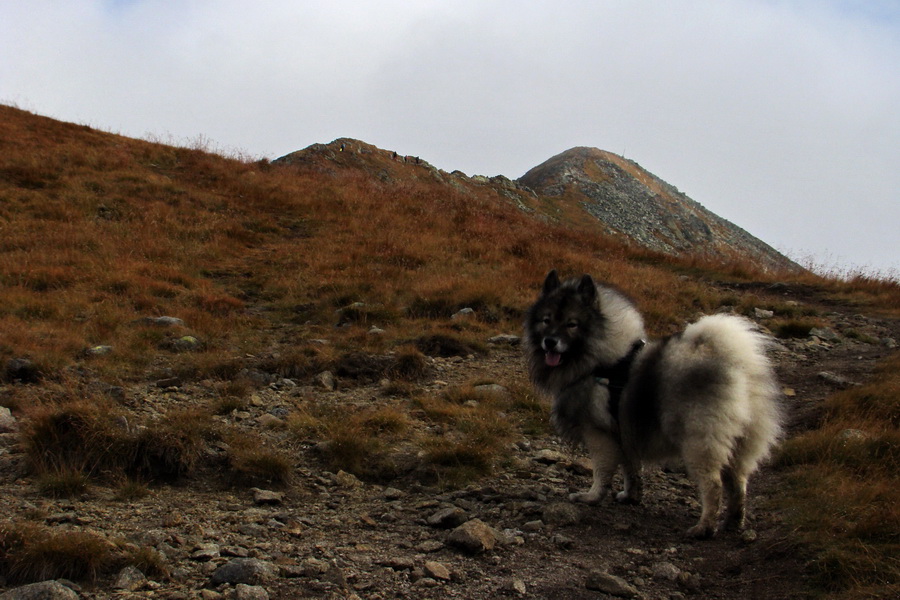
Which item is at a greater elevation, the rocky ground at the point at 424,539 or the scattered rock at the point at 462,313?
the scattered rock at the point at 462,313

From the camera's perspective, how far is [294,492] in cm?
521

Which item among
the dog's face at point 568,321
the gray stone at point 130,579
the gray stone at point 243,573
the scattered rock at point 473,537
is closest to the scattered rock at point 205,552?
the gray stone at point 243,573

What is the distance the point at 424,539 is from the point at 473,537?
39 centimetres

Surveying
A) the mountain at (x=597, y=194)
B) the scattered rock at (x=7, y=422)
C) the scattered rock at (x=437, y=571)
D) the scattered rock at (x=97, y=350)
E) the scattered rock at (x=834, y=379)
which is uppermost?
the mountain at (x=597, y=194)

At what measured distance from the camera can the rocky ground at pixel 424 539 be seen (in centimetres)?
372

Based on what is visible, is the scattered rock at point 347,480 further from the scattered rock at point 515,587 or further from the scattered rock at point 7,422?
the scattered rock at point 7,422

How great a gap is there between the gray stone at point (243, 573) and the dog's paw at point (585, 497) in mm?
2602

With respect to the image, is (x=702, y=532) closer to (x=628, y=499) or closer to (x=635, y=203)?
(x=628, y=499)

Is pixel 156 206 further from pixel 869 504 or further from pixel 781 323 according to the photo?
pixel 869 504

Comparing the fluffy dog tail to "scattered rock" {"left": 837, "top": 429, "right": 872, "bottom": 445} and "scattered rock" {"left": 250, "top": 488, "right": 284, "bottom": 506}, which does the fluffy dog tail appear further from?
"scattered rock" {"left": 250, "top": 488, "right": 284, "bottom": 506}

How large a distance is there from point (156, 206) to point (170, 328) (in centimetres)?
804

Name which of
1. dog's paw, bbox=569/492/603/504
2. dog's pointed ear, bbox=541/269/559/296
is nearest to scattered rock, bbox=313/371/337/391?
dog's pointed ear, bbox=541/269/559/296

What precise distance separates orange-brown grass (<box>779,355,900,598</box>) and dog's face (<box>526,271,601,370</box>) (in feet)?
6.67

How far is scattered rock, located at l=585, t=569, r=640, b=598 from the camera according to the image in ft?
12.6
